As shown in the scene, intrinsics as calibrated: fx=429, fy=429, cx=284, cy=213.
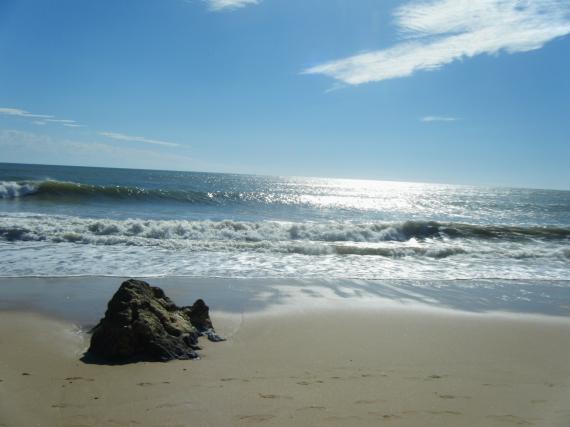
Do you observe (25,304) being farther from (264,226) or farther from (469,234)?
(469,234)

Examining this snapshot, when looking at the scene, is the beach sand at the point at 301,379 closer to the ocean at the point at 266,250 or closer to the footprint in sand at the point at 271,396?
the footprint in sand at the point at 271,396

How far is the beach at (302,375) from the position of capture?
3.15m

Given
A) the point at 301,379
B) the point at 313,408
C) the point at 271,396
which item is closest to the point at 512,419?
the point at 313,408

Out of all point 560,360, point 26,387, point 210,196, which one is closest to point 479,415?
point 560,360

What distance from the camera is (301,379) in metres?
3.83

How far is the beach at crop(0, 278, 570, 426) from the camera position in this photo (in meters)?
3.15

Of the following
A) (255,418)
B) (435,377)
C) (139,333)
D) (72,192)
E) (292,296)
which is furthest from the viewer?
(72,192)

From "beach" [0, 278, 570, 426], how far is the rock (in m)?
0.16

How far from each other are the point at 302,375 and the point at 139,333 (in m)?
1.61

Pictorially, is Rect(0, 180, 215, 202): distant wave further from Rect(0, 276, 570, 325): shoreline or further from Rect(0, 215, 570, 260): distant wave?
Rect(0, 276, 570, 325): shoreline

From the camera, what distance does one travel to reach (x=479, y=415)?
10.8ft

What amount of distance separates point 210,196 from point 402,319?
1066 inches

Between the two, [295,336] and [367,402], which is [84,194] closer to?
[295,336]

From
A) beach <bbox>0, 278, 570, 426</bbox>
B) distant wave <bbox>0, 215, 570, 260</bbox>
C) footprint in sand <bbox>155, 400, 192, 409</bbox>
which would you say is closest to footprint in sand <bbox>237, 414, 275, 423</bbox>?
beach <bbox>0, 278, 570, 426</bbox>
